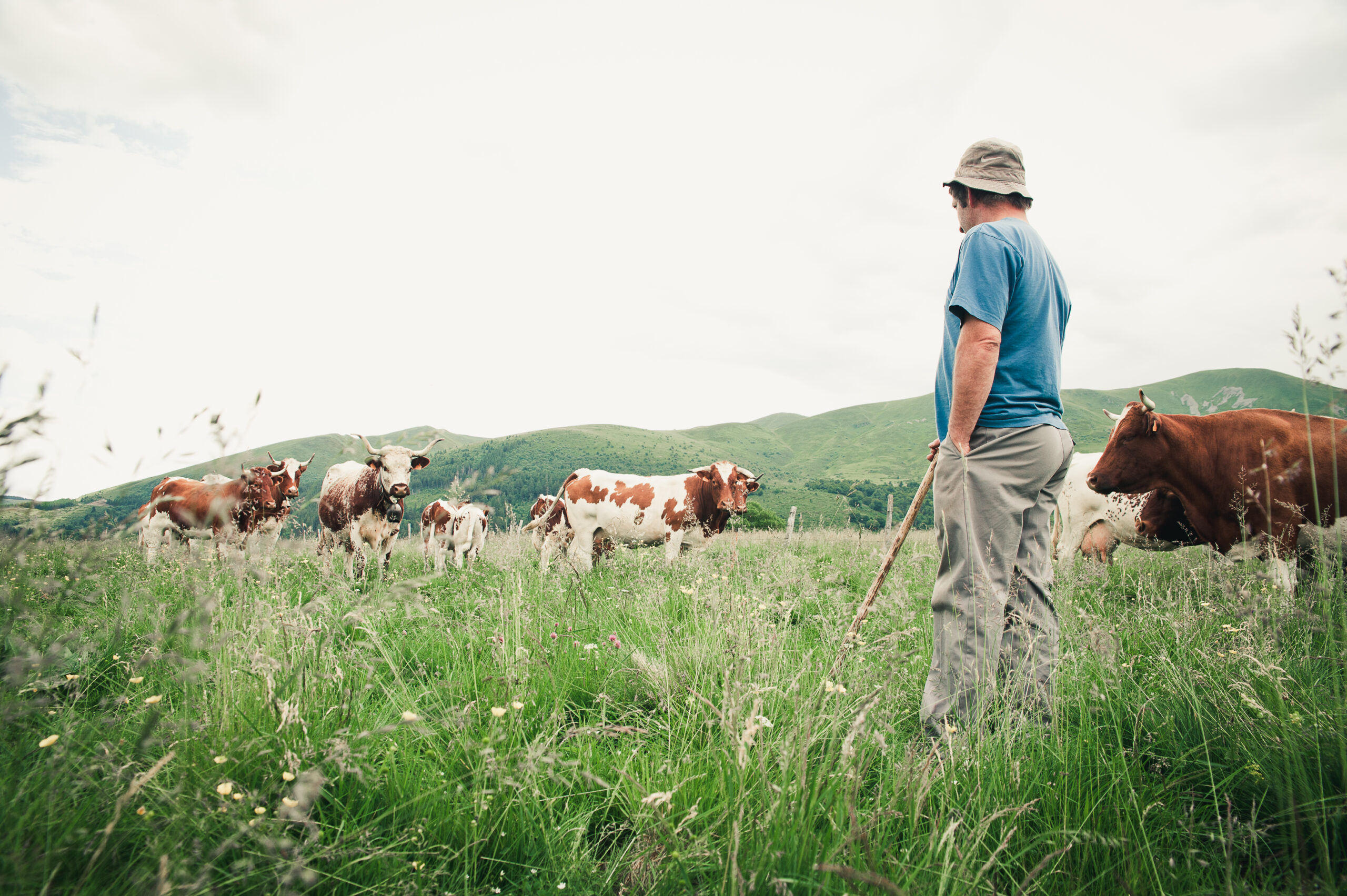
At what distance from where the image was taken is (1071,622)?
348cm

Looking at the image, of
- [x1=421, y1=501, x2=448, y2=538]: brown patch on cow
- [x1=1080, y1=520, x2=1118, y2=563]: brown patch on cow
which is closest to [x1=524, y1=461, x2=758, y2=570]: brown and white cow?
[x1=421, y1=501, x2=448, y2=538]: brown patch on cow

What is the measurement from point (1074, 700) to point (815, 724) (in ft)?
4.52

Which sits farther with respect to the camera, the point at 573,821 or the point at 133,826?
the point at 573,821

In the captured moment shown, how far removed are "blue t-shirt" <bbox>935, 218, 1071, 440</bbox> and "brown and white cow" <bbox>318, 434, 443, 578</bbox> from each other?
25.4 feet

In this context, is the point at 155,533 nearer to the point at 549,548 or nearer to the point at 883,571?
the point at 549,548

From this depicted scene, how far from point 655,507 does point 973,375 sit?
7725 millimetres

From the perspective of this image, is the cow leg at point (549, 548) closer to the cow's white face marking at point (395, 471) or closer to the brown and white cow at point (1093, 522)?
the cow's white face marking at point (395, 471)

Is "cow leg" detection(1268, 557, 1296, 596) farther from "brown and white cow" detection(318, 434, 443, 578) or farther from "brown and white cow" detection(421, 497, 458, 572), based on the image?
"brown and white cow" detection(421, 497, 458, 572)

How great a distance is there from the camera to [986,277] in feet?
8.74

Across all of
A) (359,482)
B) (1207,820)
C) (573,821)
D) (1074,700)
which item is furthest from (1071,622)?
(359,482)

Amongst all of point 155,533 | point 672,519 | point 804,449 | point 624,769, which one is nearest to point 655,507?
point 672,519

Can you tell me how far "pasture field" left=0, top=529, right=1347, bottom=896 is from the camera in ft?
4.70

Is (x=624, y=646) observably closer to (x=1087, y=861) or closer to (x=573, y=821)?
(x=573, y=821)

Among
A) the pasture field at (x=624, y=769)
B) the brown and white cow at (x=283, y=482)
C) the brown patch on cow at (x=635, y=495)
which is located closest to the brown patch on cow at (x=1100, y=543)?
the pasture field at (x=624, y=769)
